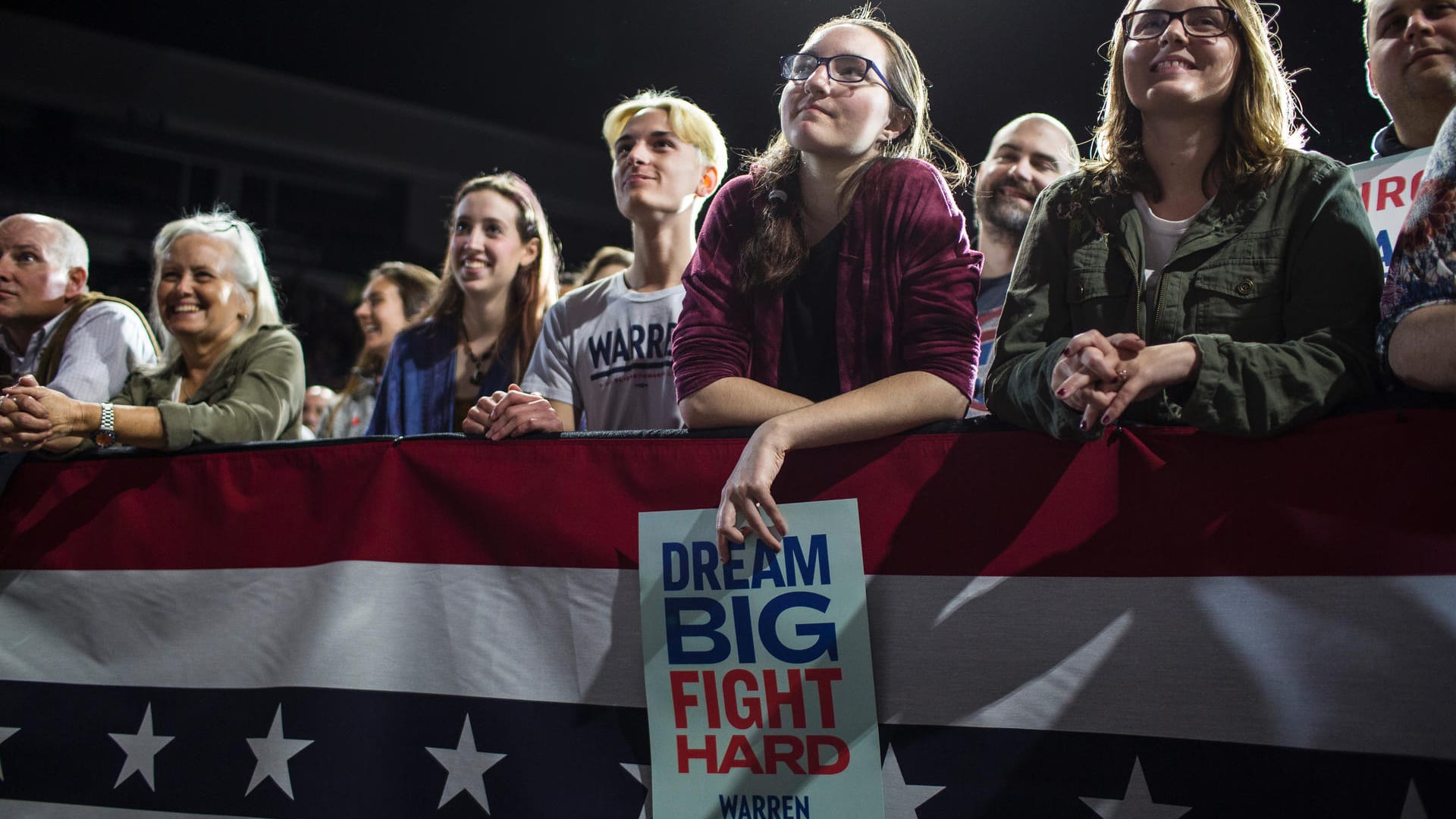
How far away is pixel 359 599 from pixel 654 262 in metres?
1.23

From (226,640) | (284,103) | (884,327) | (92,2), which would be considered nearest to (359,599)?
(226,640)

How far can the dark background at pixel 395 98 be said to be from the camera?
4062mm

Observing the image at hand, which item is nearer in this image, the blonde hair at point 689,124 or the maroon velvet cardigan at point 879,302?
the maroon velvet cardigan at point 879,302

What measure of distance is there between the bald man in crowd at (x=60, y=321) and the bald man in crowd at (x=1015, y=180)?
2.75 metres

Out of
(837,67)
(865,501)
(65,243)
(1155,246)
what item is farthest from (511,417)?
(65,243)

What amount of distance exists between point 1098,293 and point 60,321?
10.7 ft

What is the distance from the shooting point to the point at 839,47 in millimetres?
2078

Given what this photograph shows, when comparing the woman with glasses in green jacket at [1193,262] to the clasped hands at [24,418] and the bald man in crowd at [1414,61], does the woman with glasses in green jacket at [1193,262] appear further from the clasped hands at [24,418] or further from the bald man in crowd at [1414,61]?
the clasped hands at [24,418]

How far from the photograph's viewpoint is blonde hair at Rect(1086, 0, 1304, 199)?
5.46 feet

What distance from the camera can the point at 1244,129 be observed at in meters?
1.69

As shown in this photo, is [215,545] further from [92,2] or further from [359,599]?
[92,2]

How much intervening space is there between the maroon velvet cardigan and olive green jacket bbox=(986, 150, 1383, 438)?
0.13 meters

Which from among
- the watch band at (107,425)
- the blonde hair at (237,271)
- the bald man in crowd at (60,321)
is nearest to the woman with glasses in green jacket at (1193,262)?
the watch band at (107,425)

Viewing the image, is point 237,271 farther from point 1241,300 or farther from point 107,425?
point 1241,300
